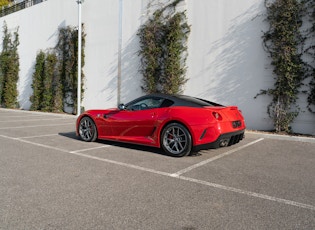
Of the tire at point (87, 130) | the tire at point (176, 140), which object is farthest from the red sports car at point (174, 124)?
the tire at point (87, 130)

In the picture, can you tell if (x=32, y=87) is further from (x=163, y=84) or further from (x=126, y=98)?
(x=163, y=84)

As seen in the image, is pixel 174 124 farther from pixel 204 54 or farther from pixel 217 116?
pixel 204 54

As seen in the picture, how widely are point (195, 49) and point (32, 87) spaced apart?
11582 mm

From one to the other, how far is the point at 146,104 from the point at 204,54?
204 inches

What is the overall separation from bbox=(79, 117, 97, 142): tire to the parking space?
737 mm

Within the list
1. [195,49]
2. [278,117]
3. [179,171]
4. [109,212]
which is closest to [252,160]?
[179,171]

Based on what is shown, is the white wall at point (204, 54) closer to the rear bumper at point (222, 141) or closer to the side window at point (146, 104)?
the rear bumper at point (222, 141)

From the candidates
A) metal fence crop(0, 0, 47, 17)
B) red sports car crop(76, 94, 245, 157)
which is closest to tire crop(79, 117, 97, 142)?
red sports car crop(76, 94, 245, 157)

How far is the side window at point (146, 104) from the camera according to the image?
5.82 meters

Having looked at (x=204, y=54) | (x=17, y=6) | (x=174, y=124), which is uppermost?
(x=17, y=6)

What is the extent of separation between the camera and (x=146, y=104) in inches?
236

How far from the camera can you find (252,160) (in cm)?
527

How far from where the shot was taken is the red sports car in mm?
5066

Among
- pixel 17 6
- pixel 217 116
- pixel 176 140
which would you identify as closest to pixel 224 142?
pixel 217 116
